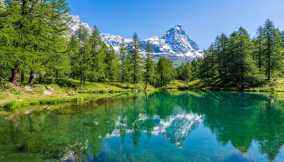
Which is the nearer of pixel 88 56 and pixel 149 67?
pixel 88 56

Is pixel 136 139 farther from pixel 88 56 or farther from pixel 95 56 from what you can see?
pixel 95 56

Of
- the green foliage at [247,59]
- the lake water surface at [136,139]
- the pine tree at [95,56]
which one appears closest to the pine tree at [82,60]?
the pine tree at [95,56]

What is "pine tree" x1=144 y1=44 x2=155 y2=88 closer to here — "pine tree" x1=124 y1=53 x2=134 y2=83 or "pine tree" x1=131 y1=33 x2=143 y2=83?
"pine tree" x1=131 y1=33 x2=143 y2=83

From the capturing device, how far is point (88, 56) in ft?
252

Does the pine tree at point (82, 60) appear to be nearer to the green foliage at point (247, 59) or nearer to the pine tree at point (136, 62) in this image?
the pine tree at point (136, 62)

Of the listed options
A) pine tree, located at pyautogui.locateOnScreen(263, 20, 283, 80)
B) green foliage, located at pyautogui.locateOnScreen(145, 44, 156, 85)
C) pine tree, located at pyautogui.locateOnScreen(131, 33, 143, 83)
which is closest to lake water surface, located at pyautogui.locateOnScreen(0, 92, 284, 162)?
pine tree, located at pyautogui.locateOnScreen(263, 20, 283, 80)

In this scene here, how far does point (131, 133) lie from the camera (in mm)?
23438

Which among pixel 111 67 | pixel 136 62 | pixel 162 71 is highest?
pixel 136 62

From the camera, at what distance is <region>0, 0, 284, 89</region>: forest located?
40747mm

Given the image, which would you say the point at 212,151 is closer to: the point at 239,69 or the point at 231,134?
the point at 231,134

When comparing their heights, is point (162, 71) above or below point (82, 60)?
below

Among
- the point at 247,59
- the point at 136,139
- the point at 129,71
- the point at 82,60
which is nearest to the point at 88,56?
the point at 82,60

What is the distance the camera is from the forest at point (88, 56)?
40.7 meters

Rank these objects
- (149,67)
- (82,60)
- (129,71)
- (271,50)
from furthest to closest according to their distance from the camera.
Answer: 1. (149,67)
2. (129,71)
3. (271,50)
4. (82,60)
